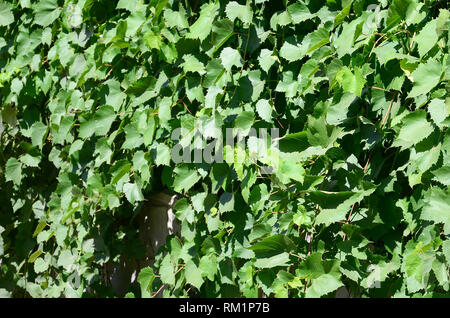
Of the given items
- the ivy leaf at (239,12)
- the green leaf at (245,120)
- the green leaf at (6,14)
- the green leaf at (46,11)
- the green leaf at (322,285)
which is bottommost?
the green leaf at (322,285)

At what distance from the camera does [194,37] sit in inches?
77.5

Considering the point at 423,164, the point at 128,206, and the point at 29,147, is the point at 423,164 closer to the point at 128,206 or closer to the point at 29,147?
the point at 128,206

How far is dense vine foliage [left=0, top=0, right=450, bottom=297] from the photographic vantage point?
60.0 inches

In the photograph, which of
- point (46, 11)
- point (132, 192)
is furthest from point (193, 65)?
point (46, 11)

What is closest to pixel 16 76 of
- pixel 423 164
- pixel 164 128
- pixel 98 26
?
pixel 98 26

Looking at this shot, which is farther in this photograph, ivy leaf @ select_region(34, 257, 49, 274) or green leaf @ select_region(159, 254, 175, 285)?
ivy leaf @ select_region(34, 257, 49, 274)

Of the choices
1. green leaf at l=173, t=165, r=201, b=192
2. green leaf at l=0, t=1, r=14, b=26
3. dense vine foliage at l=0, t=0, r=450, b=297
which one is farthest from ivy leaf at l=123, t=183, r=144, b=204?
green leaf at l=0, t=1, r=14, b=26

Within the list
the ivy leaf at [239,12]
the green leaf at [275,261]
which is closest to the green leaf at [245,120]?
the ivy leaf at [239,12]

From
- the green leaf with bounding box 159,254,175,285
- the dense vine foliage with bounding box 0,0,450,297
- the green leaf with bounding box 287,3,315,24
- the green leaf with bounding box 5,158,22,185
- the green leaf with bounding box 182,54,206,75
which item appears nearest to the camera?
the dense vine foliage with bounding box 0,0,450,297

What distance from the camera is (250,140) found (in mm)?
1815

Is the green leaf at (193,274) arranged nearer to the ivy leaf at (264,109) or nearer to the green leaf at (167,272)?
the green leaf at (167,272)

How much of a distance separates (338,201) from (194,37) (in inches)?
29.0

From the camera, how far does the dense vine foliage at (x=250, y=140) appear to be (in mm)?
1523

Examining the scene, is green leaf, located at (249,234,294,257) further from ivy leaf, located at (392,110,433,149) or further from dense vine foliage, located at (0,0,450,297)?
ivy leaf, located at (392,110,433,149)
